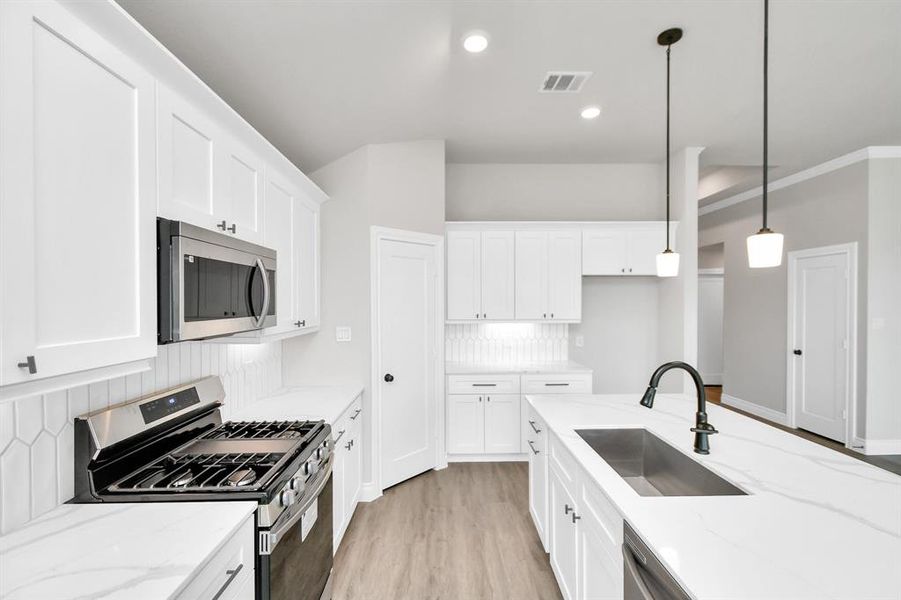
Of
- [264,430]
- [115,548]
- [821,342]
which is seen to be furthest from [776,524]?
[821,342]

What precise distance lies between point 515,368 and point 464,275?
108cm

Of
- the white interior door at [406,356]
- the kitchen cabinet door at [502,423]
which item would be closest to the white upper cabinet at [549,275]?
the kitchen cabinet door at [502,423]

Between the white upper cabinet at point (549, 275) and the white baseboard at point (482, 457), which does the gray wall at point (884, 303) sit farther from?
the white baseboard at point (482, 457)

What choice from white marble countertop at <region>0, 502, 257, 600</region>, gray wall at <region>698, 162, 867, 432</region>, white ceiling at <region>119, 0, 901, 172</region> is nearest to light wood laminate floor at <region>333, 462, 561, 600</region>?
white marble countertop at <region>0, 502, 257, 600</region>

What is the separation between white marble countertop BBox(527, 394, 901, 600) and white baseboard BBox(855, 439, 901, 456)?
349cm

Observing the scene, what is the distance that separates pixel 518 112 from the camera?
314 centimetres

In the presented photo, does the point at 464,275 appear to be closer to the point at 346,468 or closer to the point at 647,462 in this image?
the point at 346,468

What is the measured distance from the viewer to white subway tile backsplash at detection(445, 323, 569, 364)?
429 cm

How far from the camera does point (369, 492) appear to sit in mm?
3141

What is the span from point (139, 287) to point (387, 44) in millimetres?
1779

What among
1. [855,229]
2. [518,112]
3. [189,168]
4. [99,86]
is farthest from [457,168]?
[855,229]

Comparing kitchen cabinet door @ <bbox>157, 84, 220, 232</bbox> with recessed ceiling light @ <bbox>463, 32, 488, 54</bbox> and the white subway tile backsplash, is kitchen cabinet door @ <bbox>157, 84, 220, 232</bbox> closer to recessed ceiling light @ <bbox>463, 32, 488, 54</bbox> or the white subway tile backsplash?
recessed ceiling light @ <bbox>463, 32, 488, 54</bbox>

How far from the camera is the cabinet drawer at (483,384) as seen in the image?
150 inches

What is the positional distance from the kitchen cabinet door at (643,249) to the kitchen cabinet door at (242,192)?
11.3ft
